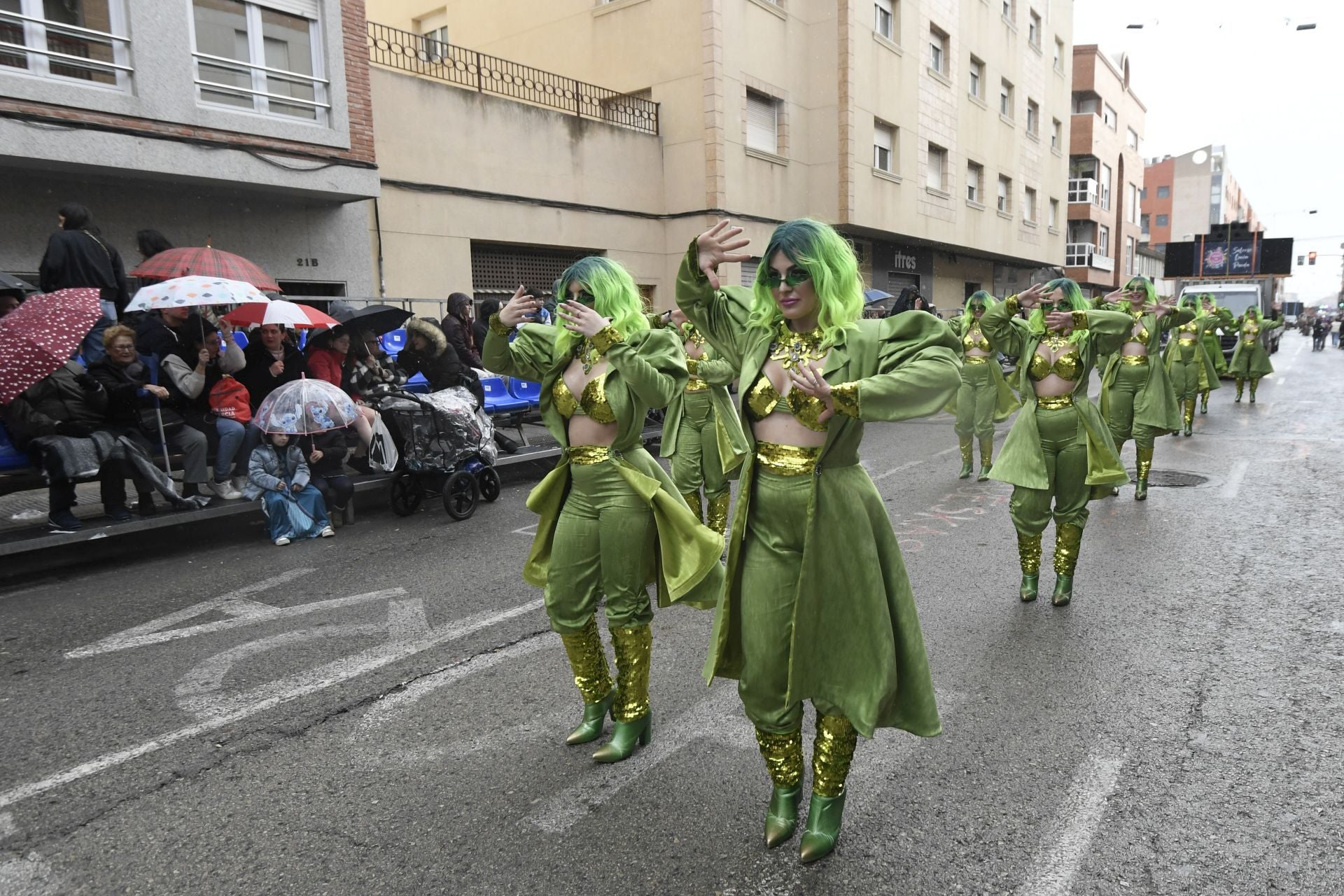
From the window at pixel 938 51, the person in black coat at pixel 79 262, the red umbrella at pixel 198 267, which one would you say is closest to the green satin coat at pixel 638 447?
the red umbrella at pixel 198 267

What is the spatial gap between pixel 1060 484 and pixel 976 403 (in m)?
4.41

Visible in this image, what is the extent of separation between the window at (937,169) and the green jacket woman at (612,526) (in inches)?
919

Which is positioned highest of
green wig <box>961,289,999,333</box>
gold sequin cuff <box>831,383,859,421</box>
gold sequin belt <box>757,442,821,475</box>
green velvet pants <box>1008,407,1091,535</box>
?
green wig <box>961,289,999,333</box>

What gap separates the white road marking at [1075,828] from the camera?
2719 millimetres

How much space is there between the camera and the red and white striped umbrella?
25.6ft

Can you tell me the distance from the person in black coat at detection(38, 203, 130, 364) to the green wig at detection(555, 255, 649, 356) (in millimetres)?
5838

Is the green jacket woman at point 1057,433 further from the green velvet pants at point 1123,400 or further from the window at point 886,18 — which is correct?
the window at point 886,18

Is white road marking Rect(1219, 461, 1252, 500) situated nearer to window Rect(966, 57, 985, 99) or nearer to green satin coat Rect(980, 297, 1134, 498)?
green satin coat Rect(980, 297, 1134, 498)

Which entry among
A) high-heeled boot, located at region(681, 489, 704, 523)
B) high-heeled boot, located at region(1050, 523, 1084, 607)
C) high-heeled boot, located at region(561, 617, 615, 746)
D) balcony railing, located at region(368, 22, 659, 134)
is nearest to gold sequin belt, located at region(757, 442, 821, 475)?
high-heeled boot, located at region(561, 617, 615, 746)

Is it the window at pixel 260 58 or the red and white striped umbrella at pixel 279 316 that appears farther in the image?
the window at pixel 260 58

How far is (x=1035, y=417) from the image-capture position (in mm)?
5812

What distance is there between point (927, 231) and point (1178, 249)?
40.3 feet

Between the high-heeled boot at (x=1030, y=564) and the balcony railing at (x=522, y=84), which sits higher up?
the balcony railing at (x=522, y=84)

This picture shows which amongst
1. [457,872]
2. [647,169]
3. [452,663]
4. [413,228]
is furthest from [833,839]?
[647,169]
